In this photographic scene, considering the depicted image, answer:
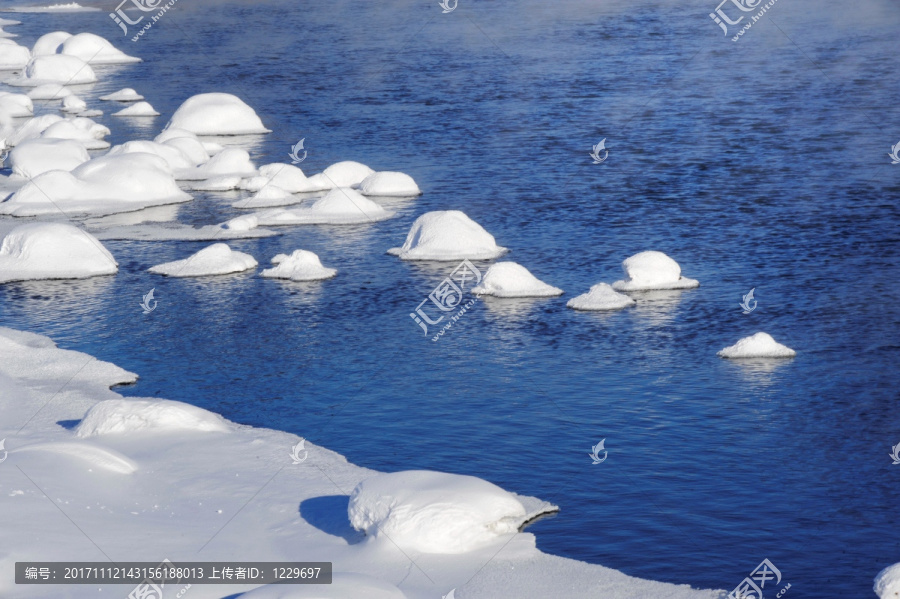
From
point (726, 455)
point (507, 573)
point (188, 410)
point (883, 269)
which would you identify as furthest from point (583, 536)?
point (883, 269)

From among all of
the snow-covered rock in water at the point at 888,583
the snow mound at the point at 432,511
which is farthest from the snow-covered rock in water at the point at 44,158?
the snow-covered rock in water at the point at 888,583

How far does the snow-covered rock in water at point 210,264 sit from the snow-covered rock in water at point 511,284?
251 inches

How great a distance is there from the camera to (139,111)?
52.2 m

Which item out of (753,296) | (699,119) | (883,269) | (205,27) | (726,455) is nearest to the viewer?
(726,455)

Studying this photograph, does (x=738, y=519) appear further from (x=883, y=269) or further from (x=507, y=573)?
(x=883, y=269)

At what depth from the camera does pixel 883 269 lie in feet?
95.9

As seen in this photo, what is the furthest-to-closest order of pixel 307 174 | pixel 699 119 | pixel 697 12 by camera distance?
1. pixel 697 12
2. pixel 699 119
3. pixel 307 174

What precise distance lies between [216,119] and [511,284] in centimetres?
2486

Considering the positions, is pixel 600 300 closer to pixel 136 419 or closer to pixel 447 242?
pixel 447 242

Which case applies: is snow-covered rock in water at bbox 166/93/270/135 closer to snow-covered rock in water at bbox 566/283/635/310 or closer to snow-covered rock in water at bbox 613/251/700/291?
snow-covered rock in water at bbox 613/251/700/291

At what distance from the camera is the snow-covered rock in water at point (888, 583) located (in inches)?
571

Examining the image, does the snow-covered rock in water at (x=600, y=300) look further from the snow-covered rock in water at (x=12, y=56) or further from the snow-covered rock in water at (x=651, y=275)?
the snow-covered rock in water at (x=12, y=56)

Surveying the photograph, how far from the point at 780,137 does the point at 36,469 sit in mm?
34044

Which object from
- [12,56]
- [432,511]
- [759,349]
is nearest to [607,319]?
[759,349]
